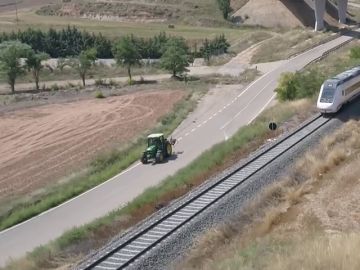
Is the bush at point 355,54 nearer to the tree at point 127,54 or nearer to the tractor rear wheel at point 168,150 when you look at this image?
the tree at point 127,54

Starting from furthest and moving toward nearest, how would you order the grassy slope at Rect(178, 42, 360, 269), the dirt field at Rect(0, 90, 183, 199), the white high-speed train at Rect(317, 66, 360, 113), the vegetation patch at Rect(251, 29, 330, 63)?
the vegetation patch at Rect(251, 29, 330, 63) < the dirt field at Rect(0, 90, 183, 199) < the white high-speed train at Rect(317, 66, 360, 113) < the grassy slope at Rect(178, 42, 360, 269)

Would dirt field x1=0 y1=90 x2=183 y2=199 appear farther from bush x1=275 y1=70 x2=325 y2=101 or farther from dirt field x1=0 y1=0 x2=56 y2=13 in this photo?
dirt field x1=0 y1=0 x2=56 y2=13

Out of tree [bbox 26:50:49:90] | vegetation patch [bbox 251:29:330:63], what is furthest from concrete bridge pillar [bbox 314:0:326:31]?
tree [bbox 26:50:49:90]

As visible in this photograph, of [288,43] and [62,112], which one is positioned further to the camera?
[288,43]

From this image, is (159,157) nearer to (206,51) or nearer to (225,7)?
(206,51)

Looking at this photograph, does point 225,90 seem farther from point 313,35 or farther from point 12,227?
point 12,227

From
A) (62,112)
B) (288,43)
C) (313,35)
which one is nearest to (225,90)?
(62,112)
